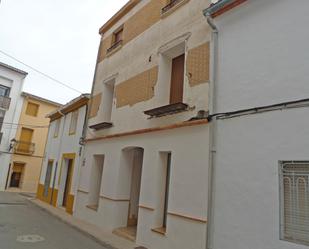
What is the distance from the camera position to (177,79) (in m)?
6.66

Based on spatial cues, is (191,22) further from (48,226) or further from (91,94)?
(48,226)

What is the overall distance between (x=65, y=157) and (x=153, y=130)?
23.5 feet

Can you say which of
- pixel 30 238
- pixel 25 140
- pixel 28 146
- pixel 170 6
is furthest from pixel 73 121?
pixel 25 140

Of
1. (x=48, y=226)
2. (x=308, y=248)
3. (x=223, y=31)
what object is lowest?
(x=48, y=226)

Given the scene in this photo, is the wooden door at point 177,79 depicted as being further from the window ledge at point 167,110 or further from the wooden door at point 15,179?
the wooden door at point 15,179

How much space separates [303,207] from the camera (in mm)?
3484

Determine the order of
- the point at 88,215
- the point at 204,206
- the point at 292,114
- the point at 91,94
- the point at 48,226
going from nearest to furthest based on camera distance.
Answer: the point at 292,114 < the point at 204,206 < the point at 48,226 < the point at 88,215 < the point at 91,94

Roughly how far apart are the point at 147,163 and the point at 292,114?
3657 millimetres

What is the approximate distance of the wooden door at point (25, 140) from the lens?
20000mm

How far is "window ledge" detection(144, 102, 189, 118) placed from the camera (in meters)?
5.62

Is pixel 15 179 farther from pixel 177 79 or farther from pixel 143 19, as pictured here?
pixel 177 79

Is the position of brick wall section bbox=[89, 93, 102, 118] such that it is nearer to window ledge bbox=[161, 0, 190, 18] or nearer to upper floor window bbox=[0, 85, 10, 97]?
window ledge bbox=[161, 0, 190, 18]

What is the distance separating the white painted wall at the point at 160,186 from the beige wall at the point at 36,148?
14241 mm

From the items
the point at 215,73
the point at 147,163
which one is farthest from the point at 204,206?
the point at 215,73
